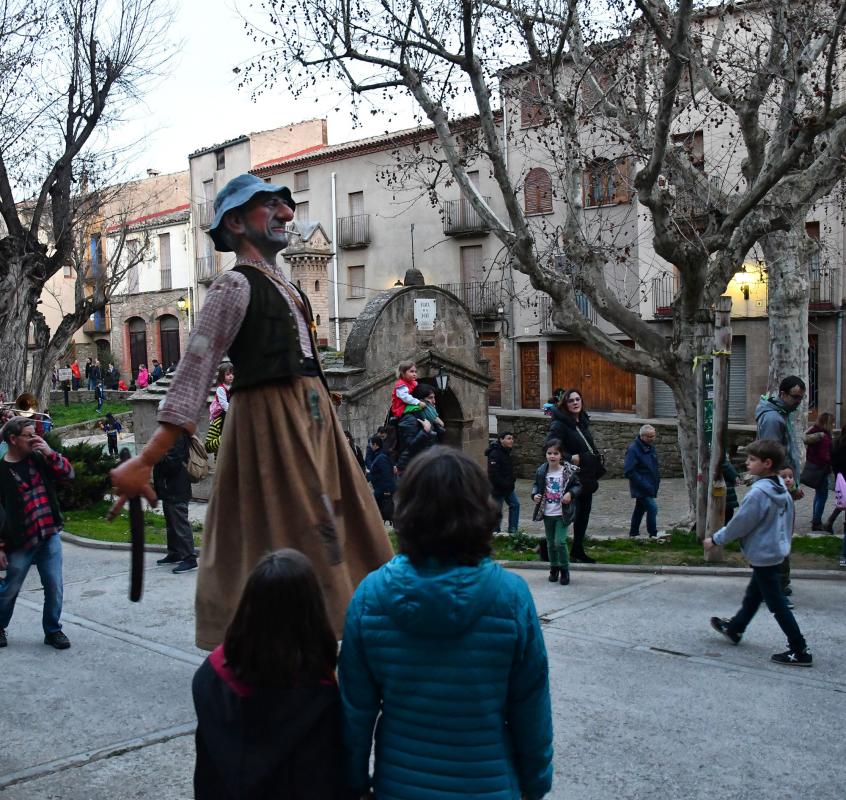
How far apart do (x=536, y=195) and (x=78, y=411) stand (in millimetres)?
19487

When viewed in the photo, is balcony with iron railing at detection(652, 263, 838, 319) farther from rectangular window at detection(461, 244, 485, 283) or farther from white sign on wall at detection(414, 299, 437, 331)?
white sign on wall at detection(414, 299, 437, 331)

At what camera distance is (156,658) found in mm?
6309

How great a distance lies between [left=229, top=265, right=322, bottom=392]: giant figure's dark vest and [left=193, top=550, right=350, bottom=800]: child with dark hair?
2.45 feet

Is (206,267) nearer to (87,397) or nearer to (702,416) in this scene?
(87,397)

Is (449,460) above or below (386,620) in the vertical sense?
above

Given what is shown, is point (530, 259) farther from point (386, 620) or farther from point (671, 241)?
point (386, 620)

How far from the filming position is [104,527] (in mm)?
12727

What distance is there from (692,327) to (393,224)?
27.4m

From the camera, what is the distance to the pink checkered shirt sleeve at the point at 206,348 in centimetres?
295

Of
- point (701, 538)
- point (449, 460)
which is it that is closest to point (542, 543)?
point (701, 538)

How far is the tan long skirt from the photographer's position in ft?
10.2

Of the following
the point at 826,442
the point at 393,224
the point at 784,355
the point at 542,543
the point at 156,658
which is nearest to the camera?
the point at 156,658

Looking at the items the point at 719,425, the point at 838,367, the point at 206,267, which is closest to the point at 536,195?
the point at 838,367

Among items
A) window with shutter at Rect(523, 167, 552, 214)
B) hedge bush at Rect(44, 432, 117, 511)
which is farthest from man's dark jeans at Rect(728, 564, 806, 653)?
window with shutter at Rect(523, 167, 552, 214)
